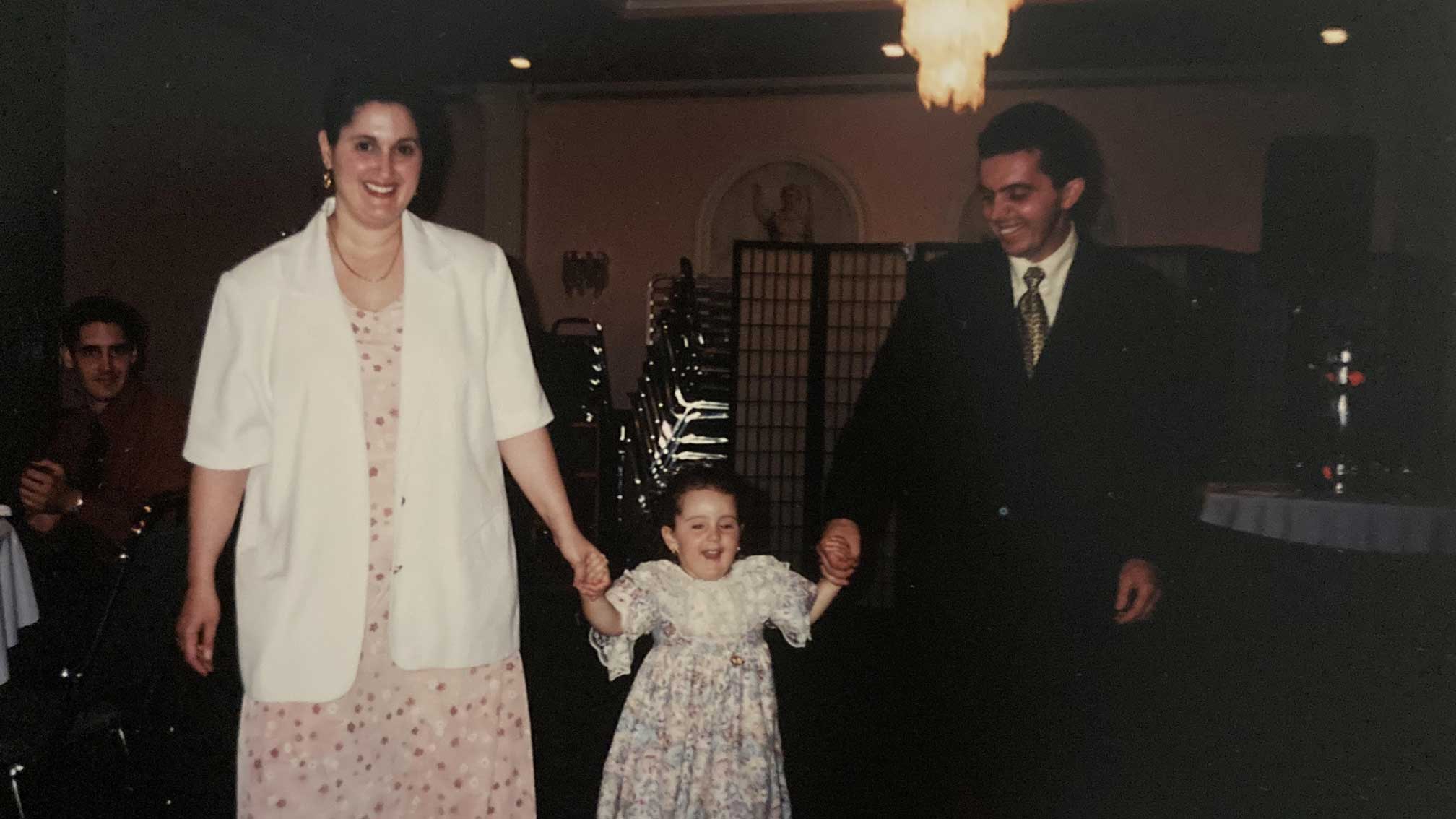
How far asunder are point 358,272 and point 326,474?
1.15 ft

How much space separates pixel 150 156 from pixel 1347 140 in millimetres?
5985

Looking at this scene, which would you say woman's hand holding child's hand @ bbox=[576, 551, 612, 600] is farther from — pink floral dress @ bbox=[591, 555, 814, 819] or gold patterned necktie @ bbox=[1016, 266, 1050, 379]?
gold patterned necktie @ bbox=[1016, 266, 1050, 379]

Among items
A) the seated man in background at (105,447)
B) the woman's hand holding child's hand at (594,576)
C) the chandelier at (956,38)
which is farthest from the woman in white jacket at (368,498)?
the chandelier at (956,38)

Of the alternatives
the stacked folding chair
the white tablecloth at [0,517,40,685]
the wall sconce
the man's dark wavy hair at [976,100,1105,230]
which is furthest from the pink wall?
the white tablecloth at [0,517,40,685]

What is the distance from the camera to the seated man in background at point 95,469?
3094 millimetres

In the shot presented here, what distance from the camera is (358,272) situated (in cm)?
197

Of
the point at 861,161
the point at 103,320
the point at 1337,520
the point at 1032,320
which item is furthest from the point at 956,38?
the point at 861,161

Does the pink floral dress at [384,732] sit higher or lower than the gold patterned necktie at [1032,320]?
lower

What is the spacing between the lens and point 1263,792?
372cm

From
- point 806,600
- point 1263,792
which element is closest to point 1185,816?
point 1263,792

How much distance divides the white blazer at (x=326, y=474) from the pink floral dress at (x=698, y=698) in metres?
0.72

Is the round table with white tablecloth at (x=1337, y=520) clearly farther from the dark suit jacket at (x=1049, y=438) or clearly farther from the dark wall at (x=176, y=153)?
the dark wall at (x=176, y=153)

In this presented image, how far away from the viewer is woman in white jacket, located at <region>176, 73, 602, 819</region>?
6.05ft

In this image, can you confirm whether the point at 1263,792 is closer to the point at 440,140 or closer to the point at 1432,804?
the point at 1432,804
